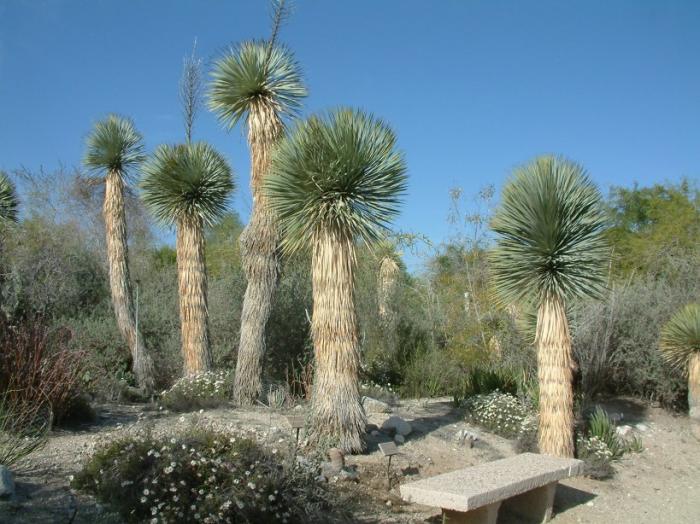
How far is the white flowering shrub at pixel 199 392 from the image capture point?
11297 millimetres

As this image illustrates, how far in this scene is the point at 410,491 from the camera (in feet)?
22.0

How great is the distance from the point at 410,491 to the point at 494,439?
5.07m

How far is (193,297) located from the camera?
13203 millimetres

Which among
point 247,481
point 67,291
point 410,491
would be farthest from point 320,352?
point 67,291

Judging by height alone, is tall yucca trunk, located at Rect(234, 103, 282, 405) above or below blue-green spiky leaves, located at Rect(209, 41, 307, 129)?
below

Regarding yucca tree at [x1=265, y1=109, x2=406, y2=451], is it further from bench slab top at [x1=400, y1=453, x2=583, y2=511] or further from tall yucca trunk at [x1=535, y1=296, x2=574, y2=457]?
tall yucca trunk at [x1=535, y1=296, x2=574, y2=457]

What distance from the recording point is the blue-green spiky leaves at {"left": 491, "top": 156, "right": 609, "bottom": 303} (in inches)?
387

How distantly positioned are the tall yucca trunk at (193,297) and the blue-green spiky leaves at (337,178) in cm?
429

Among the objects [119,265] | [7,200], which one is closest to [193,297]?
[119,265]

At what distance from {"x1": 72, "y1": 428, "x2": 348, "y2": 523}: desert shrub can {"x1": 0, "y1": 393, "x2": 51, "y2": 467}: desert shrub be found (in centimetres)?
95

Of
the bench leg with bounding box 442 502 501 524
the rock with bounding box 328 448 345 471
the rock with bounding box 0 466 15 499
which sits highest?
the rock with bounding box 0 466 15 499

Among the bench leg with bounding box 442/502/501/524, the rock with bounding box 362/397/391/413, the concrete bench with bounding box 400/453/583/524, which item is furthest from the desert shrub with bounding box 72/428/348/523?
the rock with bounding box 362/397/391/413

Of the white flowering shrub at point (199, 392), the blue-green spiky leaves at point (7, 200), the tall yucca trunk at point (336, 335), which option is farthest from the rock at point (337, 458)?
the blue-green spiky leaves at point (7, 200)

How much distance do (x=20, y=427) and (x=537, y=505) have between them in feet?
20.1
